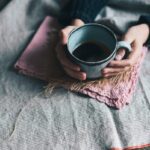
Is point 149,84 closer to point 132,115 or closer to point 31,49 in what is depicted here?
point 132,115

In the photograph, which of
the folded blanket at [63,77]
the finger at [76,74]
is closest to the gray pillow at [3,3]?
the folded blanket at [63,77]

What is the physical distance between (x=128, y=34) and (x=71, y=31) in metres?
0.10

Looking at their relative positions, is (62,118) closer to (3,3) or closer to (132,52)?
(132,52)

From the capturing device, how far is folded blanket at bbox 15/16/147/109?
548 mm

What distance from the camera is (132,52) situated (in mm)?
565

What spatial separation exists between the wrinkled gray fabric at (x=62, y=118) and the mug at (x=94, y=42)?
0.18 ft

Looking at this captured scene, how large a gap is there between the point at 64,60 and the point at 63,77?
33mm

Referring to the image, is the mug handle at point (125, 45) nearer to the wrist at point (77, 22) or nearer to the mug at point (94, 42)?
the mug at point (94, 42)

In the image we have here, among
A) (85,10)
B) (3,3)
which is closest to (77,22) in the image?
(85,10)

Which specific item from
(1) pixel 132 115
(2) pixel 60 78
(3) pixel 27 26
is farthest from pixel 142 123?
(3) pixel 27 26

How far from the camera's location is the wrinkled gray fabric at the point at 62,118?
51 cm

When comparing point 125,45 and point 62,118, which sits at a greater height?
point 125,45

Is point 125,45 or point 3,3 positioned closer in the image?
point 125,45

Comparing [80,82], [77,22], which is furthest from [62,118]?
[77,22]
